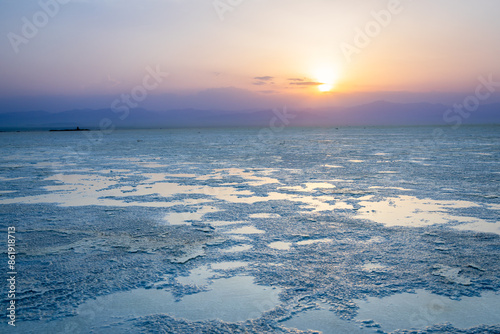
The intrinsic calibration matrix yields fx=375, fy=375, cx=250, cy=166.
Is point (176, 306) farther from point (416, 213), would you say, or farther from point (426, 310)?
point (416, 213)

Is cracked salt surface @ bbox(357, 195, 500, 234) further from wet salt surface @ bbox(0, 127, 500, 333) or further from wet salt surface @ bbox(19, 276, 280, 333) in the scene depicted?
wet salt surface @ bbox(19, 276, 280, 333)

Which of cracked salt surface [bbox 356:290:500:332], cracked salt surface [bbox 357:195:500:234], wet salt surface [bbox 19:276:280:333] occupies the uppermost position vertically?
cracked salt surface [bbox 357:195:500:234]

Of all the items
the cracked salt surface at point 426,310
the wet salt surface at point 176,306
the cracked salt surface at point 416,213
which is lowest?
the wet salt surface at point 176,306

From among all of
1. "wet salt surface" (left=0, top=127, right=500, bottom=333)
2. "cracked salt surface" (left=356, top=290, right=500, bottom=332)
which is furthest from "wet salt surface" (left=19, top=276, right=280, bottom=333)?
"cracked salt surface" (left=356, top=290, right=500, bottom=332)

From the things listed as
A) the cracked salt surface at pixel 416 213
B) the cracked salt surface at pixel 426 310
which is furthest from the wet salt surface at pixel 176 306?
the cracked salt surface at pixel 416 213

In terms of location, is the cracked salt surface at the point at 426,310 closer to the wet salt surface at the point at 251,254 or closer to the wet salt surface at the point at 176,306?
the wet salt surface at the point at 251,254

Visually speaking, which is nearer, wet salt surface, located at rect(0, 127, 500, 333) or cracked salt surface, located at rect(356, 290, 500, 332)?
cracked salt surface, located at rect(356, 290, 500, 332)

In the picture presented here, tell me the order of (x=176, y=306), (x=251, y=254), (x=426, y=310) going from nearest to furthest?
(x=426, y=310) → (x=176, y=306) → (x=251, y=254)

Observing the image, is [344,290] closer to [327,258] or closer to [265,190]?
[327,258]

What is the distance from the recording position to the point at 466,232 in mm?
5066

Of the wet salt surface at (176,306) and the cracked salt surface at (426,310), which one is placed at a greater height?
the cracked salt surface at (426,310)

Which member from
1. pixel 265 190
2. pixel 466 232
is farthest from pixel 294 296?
pixel 265 190

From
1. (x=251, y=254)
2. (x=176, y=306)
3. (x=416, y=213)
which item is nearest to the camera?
(x=176, y=306)

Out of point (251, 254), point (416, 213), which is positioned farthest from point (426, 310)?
point (416, 213)
